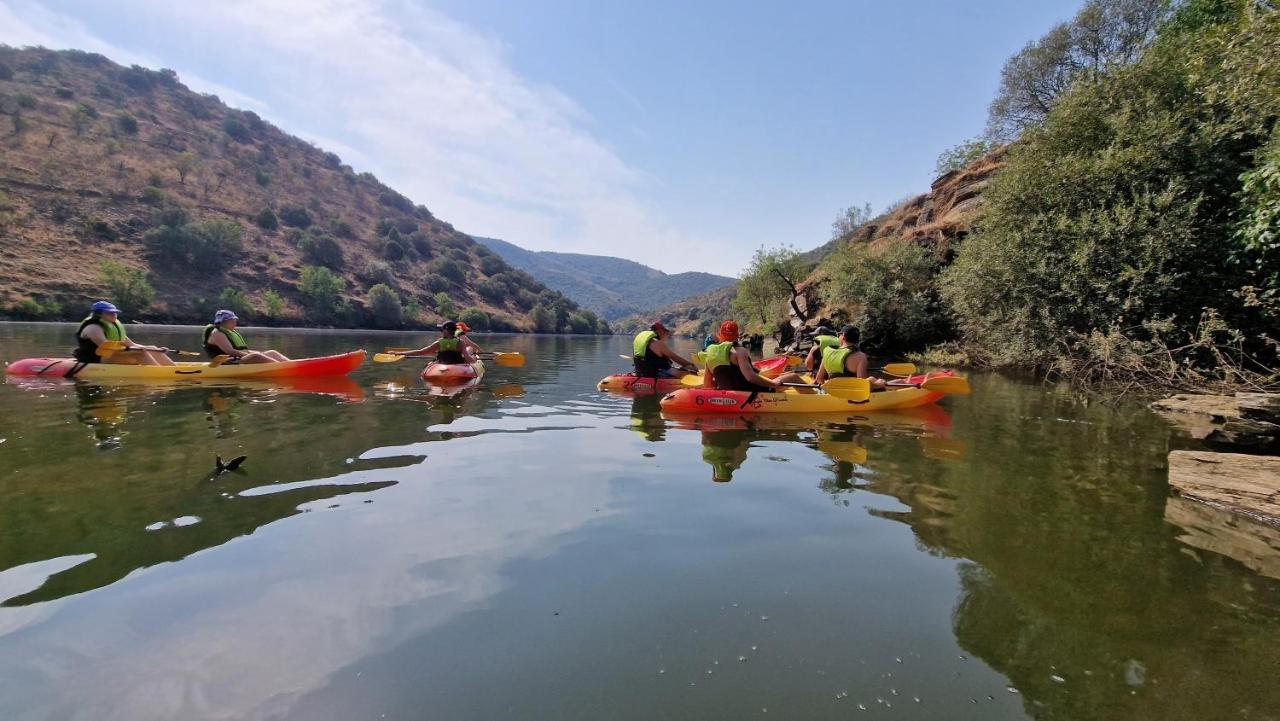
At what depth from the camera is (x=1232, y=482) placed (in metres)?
5.21

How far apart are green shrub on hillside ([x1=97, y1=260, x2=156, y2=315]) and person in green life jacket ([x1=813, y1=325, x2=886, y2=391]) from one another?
5670cm

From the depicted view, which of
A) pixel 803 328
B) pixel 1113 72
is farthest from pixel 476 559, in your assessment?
pixel 803 328

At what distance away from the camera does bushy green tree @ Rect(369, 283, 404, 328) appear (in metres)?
65.4

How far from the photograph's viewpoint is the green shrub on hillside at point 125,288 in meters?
45.1

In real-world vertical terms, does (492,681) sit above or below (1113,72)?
below

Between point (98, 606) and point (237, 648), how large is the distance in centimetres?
103

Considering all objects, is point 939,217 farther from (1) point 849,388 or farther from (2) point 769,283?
(1) point 849,388

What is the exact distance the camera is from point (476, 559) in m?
3.78

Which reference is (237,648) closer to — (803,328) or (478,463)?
(478,463)

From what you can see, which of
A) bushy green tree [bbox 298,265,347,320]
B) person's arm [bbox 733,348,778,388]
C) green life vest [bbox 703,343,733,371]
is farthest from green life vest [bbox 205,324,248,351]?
bushy green tree [bbox 298,265,347,320]

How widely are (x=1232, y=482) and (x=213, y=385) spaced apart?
626 inches

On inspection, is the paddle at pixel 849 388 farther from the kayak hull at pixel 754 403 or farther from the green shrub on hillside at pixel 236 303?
the green shrub on hillside at pixel 236 303

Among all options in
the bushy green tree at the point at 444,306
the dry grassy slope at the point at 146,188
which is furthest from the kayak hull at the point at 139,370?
the bushy green tree at the point at 444,306

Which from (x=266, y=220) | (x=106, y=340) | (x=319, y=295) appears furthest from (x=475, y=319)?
(x=106, y=340)
